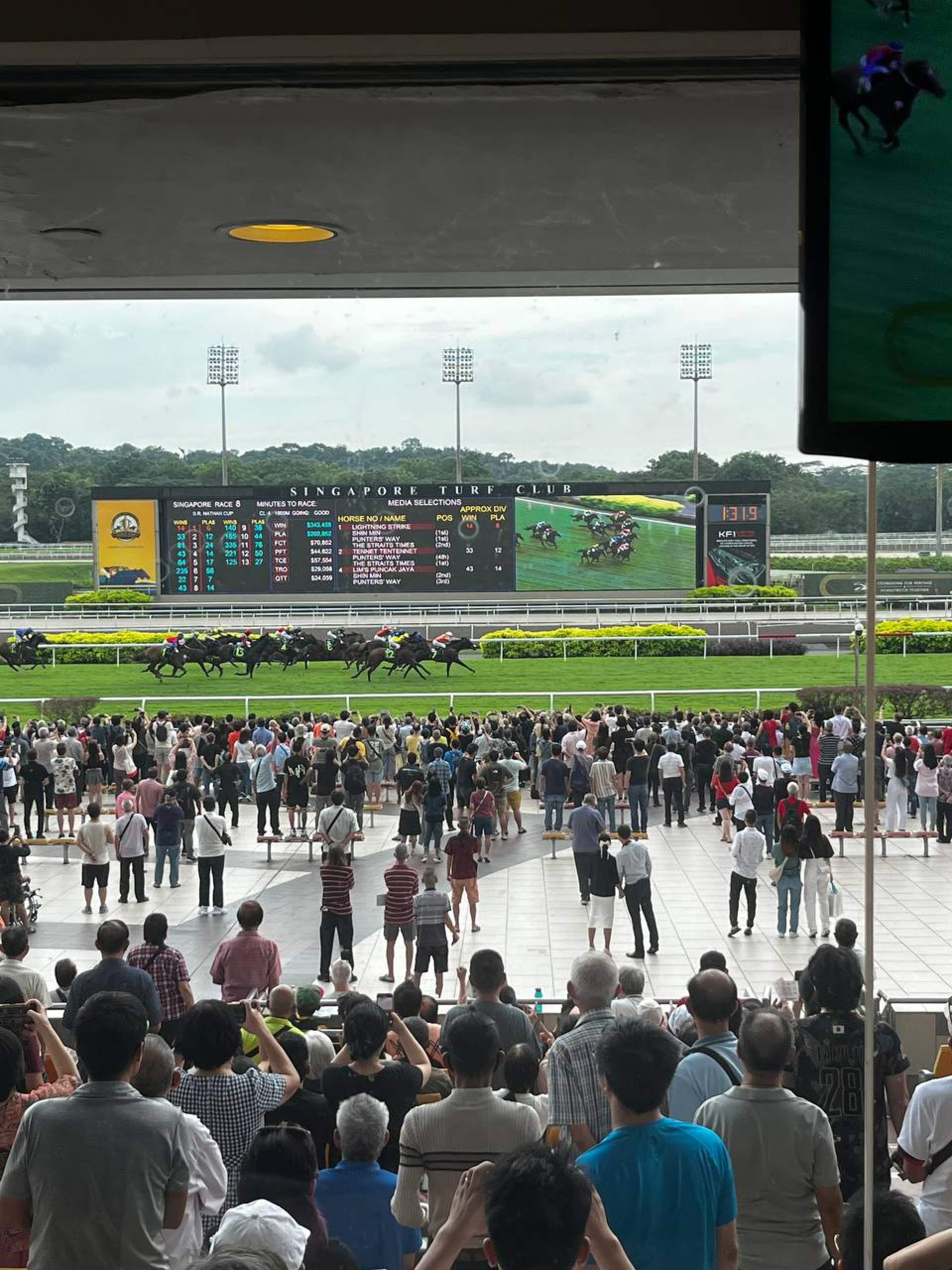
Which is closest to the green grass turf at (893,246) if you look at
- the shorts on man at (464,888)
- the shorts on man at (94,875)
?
the shorts on man at (464,888)

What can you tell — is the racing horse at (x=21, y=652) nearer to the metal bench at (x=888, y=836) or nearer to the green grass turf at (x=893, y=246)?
the metal bench at (x=888, y=836)

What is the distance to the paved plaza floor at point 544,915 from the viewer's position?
34.2 feet

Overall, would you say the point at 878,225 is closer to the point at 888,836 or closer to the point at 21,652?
the point at 888,836

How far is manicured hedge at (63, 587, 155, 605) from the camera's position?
147 feet

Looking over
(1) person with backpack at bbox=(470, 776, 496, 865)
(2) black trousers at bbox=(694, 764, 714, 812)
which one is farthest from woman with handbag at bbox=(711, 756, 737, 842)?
(1) person with backpack at bbox=(470, 776, 496, 865)

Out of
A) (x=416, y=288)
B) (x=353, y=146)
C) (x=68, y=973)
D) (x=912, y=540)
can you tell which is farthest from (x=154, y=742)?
(x=912, y=540)

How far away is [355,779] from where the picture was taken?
14672 mm

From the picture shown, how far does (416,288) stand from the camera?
4.09 metres

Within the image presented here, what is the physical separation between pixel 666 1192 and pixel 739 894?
9.27 m

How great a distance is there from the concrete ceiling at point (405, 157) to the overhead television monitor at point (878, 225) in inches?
26.8

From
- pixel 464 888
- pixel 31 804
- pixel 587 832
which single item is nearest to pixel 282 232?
pixel 587 832

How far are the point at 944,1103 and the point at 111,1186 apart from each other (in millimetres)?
2064

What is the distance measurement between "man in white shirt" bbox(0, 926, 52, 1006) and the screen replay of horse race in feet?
123

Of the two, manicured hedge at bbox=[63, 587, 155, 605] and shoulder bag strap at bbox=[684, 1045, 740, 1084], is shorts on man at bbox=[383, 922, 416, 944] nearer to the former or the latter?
shoulder bag strap at bbox=[684, 1045, 740, 1084]
